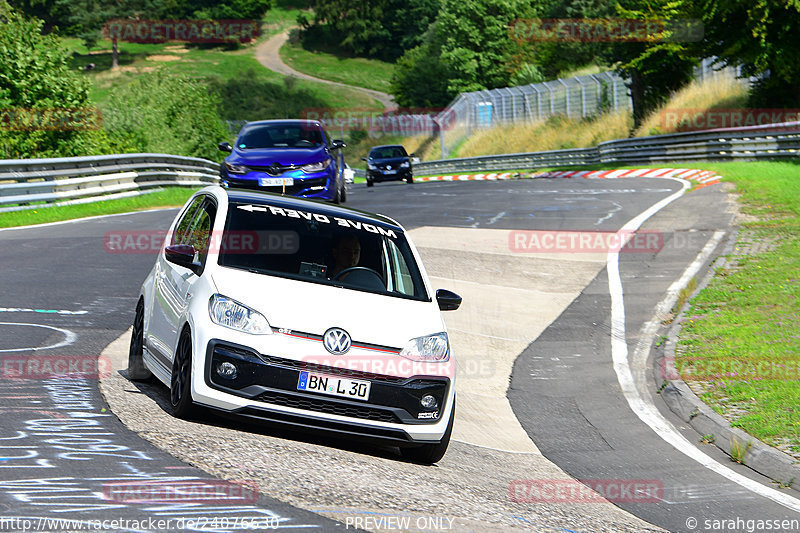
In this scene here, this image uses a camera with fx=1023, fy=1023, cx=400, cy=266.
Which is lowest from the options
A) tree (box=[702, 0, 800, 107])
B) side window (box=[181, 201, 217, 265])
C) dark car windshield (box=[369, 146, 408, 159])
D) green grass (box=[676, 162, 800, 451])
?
green grass (box=[676, 162, 800, 451])

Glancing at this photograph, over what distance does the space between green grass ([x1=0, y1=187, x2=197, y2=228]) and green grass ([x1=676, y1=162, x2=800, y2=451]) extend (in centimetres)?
1394

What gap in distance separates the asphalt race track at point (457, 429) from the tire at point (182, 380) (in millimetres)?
115

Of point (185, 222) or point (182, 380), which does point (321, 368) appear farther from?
point (185, 222)

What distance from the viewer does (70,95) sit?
97.6ft

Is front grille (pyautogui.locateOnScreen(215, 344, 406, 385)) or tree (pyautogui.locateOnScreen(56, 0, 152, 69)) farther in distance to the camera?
tree (pyautogui.locateOnScreen(56, 0, 152, 69))

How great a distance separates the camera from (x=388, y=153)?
41219 millimetres

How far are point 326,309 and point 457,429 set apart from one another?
2.70m

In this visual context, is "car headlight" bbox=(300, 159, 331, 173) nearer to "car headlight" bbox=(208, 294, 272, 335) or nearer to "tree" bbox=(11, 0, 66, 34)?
"car headlight" bbox=(208, 294, 272, 335)
